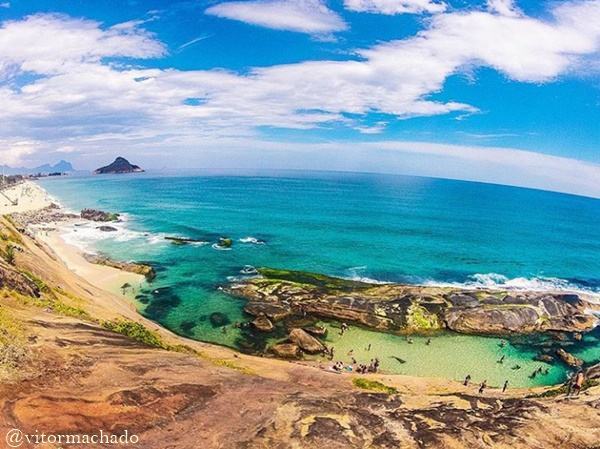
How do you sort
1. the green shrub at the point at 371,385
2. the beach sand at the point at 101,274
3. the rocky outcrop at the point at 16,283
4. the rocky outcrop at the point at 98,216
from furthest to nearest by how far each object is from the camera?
the rocky outcrop at the point at 98,216 → the beach sand at the point at 101,274 → the green shrub at the point at 371,385 → the rocky outcrop at the point at 16,283

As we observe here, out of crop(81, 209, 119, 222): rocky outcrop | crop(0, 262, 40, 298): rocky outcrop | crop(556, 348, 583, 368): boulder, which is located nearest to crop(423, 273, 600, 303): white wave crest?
crop(556, 348, 583, 368): boulder

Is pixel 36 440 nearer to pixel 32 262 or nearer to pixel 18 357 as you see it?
pixel 18 357

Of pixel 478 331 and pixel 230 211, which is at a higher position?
pixel 230 211

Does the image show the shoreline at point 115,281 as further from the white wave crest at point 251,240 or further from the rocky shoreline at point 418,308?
the white wave crest at point 251,240

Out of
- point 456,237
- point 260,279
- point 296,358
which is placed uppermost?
point 456,237

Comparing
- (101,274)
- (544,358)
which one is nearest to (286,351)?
(544,358)

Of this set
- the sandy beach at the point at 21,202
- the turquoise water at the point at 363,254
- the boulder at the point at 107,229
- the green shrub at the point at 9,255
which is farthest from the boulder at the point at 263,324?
the sandy beach at the point at 21,202

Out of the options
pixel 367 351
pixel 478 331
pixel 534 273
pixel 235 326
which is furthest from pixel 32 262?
pixel 534 273
